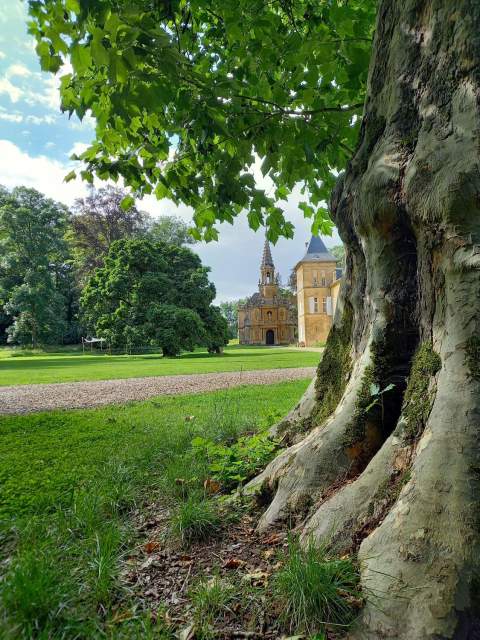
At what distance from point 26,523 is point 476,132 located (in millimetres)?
3391

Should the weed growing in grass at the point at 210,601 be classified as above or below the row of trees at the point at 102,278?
below

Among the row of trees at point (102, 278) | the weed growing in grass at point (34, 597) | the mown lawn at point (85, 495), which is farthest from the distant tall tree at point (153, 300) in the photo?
the weed growing in grass at point (34, 597)

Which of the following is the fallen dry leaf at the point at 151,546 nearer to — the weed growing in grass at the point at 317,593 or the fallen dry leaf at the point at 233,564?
the fallen dry leaf at the point at 233,564

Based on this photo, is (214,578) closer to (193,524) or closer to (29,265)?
(193,524)

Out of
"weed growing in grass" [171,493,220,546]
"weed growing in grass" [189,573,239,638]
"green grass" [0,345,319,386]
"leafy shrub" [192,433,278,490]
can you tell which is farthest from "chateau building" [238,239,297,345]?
"weed growing in grass" [189,573,239,638]

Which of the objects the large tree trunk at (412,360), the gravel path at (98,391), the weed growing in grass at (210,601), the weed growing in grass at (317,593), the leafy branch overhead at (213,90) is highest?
the leafy branch overhead at (213,90)

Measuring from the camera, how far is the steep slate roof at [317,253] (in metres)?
53.2

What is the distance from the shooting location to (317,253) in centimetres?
5459

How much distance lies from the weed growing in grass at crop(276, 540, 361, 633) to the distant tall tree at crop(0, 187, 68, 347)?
126 feet

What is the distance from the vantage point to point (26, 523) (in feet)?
8.04

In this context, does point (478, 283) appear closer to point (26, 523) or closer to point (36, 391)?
point (26, 523)

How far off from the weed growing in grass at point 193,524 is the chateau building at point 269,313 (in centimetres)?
6694

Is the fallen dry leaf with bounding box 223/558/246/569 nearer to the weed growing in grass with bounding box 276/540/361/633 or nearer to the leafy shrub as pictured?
the weed growing in grass with bounding box 276/540/361/633

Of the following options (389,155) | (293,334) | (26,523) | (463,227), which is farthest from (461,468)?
(293,334)
